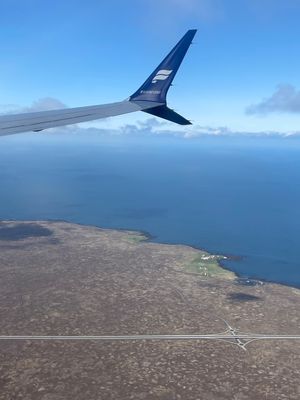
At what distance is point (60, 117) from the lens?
25.5 meters

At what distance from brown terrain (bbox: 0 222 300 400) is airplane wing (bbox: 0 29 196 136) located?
151ft

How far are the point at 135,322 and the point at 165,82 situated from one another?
70.2m

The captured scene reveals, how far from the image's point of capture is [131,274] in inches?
4619

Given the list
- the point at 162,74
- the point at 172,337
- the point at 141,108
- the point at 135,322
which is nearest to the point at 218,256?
the point at 135,322

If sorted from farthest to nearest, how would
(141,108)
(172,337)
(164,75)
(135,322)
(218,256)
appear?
(218,256) < (135,322) < (172,337) < (141,108) < (164,75)

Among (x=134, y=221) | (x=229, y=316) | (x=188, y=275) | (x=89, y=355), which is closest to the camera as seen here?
(x=89, y=355)

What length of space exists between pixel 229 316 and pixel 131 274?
35342 millimetres

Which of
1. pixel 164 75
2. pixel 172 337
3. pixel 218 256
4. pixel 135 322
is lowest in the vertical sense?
pixel 135 322

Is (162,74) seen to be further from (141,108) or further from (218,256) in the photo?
(218,256)

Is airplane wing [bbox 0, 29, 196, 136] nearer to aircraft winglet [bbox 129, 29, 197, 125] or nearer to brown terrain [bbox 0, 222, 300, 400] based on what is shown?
aircraft winglet [bbox 129, 29, 197, 125]

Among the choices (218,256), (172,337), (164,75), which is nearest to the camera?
Answer: (164,75)

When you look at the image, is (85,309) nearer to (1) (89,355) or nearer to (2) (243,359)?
(1) (89,355)

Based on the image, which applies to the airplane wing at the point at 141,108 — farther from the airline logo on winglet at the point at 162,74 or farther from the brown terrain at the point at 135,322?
the brown terrain at the point at 135,322

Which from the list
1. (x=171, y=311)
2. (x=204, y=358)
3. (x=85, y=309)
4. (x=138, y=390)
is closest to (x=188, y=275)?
(x=171, y=311)
